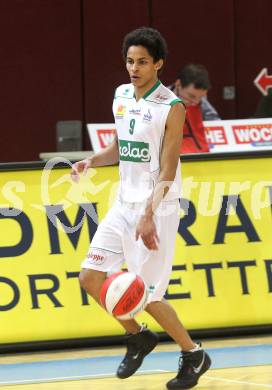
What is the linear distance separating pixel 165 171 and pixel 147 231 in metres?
0.41

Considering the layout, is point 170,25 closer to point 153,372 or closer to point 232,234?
point 232,234

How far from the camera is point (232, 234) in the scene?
9070mm

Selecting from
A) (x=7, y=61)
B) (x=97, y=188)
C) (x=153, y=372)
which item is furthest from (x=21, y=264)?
(x=7, y=61)

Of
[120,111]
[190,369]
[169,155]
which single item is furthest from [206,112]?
[190,369]

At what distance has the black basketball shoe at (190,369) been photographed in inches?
288

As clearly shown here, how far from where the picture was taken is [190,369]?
7.39 m

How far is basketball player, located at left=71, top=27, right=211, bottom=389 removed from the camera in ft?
23.8

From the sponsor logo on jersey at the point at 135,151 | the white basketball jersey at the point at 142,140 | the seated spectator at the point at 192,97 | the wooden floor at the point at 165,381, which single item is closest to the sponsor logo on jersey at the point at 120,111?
the white basketball jersey at the point at 142,140

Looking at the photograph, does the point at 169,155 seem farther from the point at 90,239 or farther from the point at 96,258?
the point at 90,239

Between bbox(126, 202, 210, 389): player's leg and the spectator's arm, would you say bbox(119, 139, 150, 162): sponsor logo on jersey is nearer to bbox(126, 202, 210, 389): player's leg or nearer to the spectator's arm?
bbox(126, 202, 210, 389): player's leg

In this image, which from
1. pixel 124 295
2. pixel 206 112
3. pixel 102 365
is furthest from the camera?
pixel 206 112

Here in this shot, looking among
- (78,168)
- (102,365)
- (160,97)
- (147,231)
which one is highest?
(160,97)

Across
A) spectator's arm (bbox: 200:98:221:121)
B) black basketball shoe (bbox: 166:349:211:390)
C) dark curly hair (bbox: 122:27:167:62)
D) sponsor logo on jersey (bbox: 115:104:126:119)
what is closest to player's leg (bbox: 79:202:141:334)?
black basketball shoe (bbox: 166:349:211:390)

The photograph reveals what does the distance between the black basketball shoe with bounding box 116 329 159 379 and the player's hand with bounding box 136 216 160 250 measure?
29.5 inches
